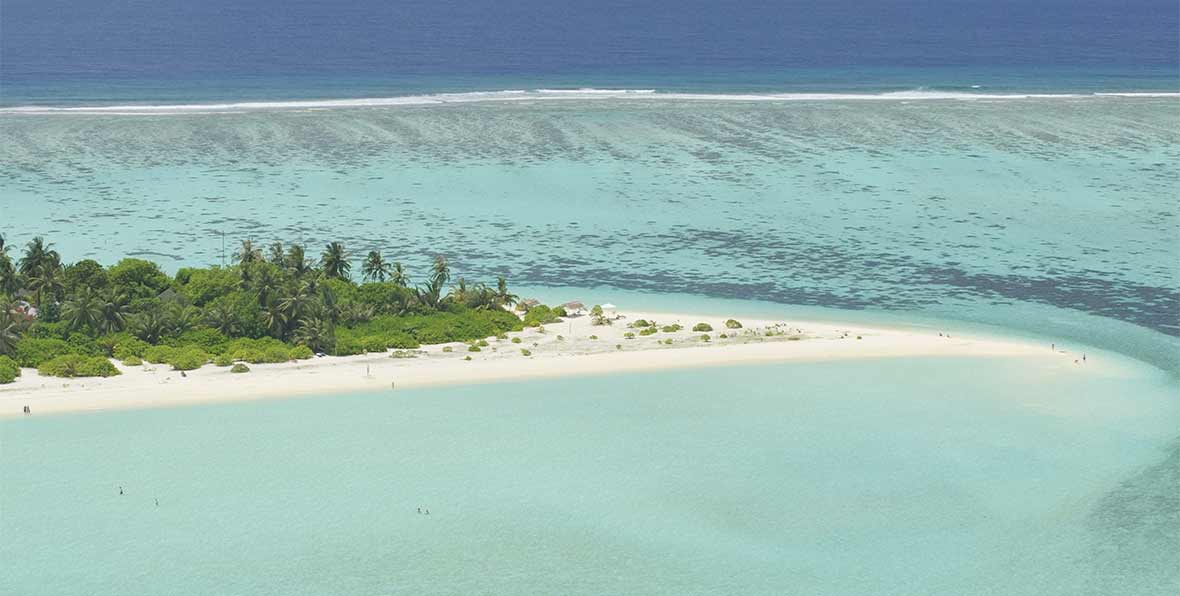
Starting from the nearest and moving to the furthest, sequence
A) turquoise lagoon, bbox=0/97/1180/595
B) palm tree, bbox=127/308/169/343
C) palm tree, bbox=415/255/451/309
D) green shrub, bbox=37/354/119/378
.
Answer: turquoise lagoon, bbox=0/97/1180/595, green shrub, bbox=37/354/119/378, palm tree, bbox=127/308/169/343, palm tree, bbox=415/255/451/309

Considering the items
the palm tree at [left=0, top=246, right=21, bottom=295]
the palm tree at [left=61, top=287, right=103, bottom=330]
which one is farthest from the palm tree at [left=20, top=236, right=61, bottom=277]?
the palm tree at [left=61, top=287, right=103, bottom=330]

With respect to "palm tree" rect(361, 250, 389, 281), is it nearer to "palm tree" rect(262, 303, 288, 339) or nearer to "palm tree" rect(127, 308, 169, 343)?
"palm tree" rect(262, 303, 288, 339)

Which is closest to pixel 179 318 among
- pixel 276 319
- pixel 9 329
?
pixel 276 319

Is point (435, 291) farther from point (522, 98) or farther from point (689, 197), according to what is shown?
point (522, 98)

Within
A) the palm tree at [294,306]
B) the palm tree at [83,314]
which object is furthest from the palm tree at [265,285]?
the palm tree at [83,314]

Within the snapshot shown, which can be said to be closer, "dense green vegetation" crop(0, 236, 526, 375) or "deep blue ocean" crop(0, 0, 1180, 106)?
"dense green vegetation" crop(0, 236, 526, 375)

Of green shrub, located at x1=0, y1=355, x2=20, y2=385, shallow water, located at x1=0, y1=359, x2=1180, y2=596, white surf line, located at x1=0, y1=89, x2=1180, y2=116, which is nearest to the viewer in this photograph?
shallow water, located at x1=0, y1=359, x2=1180, y2=596

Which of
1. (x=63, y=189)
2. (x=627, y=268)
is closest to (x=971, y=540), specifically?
(x=627, y=268)
